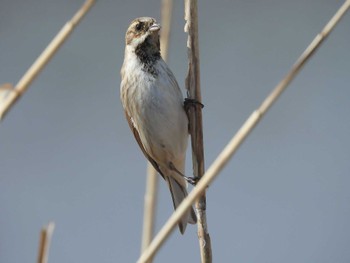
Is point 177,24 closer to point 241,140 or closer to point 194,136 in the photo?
point 194,136

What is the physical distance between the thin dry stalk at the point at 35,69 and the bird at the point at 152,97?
129 cm

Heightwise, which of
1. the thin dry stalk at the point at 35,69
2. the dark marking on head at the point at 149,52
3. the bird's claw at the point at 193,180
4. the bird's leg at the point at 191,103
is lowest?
the thin dry stalk at the point at 35,69

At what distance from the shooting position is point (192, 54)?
7.02ft

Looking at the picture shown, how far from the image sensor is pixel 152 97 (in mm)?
2713

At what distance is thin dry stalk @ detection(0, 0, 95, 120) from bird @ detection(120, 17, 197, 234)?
1.29m

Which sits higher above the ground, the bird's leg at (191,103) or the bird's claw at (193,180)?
the bird's leg at (191,103)

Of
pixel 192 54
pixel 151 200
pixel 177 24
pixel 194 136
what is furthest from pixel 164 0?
pixel 177 24

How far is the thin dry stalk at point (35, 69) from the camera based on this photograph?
133 centimetres

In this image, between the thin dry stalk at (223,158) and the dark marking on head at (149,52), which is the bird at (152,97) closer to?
the dark marking on head at (149,52)

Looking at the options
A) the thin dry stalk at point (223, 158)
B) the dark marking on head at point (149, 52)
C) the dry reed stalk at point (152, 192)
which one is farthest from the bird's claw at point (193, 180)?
the thin dry stalk at point (223, 158)

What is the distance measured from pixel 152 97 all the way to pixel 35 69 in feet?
4.55

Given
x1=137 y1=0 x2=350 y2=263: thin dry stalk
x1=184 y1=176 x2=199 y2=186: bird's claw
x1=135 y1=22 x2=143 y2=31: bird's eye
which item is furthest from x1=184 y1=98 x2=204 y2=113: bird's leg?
x1=137 y1=0 x2=350 y2=263: thin dry stalk

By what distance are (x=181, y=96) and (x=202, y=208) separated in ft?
2.72

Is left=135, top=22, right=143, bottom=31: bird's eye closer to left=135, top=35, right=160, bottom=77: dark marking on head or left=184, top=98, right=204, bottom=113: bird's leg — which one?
left=135, top=35, right=160, bottom=77: dark marking on head
